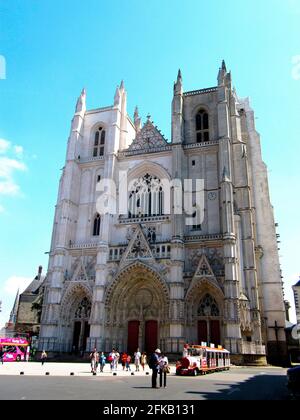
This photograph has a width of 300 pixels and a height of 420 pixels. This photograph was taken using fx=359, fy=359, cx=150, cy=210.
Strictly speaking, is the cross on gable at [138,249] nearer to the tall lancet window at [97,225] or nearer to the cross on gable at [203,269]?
the cross on gable at [203,269]

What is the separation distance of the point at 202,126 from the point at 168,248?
1400cm

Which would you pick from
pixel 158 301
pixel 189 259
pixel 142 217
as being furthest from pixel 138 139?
pixel 158 301

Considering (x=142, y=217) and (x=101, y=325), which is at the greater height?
(x=142, y=217)

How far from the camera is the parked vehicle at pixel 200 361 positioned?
60.6ft

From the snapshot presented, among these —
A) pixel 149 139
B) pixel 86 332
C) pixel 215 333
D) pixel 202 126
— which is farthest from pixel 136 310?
pixel 202 126

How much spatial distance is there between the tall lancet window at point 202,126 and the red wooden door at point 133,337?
1901 cm

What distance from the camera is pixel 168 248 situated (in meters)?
31.5

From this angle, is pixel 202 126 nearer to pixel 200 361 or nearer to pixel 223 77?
pixel 223 77

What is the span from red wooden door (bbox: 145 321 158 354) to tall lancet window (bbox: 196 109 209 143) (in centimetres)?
1849

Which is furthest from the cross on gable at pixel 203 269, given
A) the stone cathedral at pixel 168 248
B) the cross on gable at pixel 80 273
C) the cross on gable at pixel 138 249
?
the cross on gable at pixel 80 273
